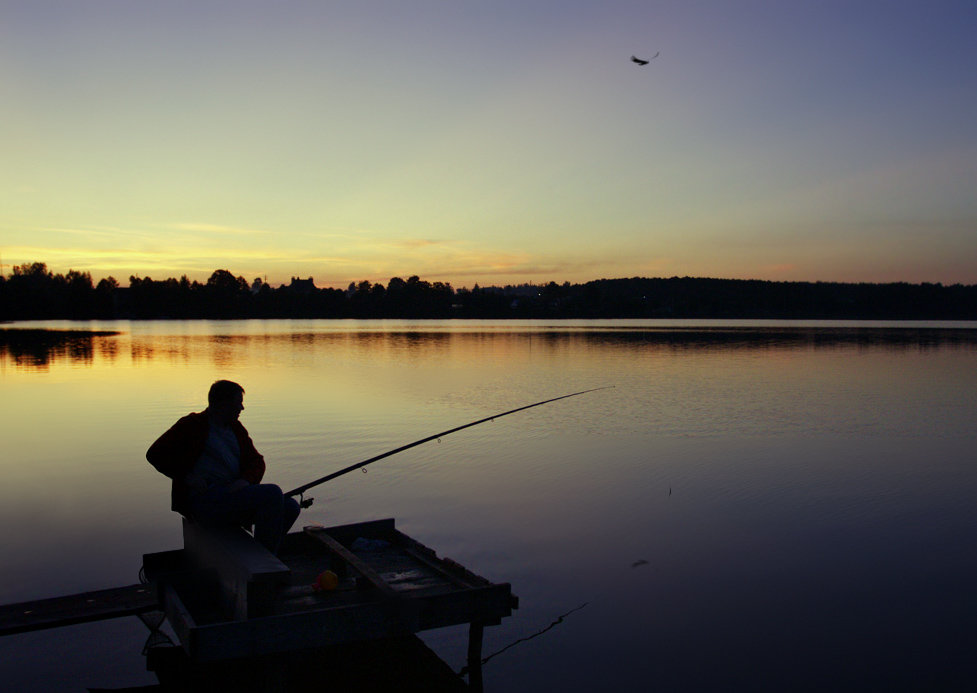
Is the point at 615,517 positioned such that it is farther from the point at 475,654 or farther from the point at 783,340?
the point at 783,340

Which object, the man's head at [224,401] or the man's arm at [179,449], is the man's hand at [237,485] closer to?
the man's arm at [179,449]

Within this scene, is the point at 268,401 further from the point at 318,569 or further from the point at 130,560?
the point at 318,569

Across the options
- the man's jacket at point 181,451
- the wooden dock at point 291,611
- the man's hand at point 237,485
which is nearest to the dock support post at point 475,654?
the wooden dock at point 291,611

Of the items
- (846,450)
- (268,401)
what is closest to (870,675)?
(846,450)

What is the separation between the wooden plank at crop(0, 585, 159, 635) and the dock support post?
2.47 meters

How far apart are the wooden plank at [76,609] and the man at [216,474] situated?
85 cm

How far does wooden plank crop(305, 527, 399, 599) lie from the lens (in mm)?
5736

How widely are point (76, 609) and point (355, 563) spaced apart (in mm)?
2188

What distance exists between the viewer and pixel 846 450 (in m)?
16.5

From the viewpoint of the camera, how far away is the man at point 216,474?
241 inches

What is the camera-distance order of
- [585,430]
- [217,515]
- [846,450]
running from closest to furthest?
[217,515] → [846,450] → [585,430]

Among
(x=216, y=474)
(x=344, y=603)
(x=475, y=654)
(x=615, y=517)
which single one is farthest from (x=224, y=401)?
(x=615, y=517)

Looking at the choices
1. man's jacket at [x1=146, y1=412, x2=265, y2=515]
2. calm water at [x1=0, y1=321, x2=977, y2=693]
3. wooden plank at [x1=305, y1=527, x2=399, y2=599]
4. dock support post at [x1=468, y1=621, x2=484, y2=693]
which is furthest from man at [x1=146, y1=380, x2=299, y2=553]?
dock support post at [x1=468, y1=621, x2=484, y2=693]

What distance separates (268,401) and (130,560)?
1536cm
